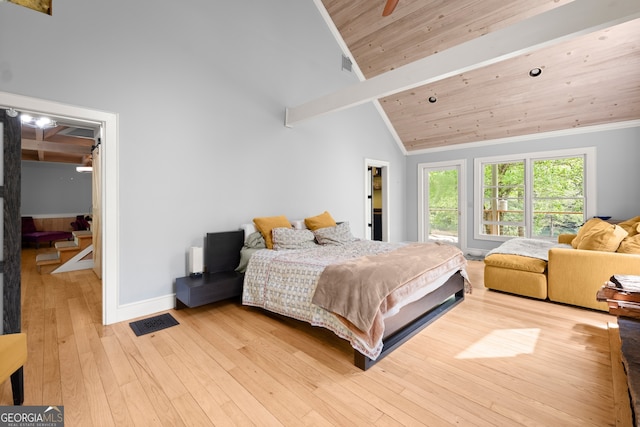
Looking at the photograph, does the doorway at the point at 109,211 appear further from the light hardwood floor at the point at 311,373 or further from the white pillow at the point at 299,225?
the white pillow at the point at 299,225

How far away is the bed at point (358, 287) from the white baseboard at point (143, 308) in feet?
2.79

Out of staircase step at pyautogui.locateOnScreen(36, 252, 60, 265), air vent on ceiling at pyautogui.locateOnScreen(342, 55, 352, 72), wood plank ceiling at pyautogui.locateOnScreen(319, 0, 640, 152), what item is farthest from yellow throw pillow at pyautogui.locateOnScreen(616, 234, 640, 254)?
staircase step at pyautogui.locateOnScreen(36, 252, 60, 265)

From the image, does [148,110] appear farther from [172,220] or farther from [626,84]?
[626,84]

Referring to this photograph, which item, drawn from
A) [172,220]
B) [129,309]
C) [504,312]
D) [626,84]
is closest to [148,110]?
[172,220]

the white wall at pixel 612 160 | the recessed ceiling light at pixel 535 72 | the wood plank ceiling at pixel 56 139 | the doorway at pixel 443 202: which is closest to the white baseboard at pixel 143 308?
the wood plank ceiling at pixel 56 139

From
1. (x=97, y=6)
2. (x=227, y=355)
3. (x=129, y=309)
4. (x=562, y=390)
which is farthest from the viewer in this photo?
(x=129, y=309)

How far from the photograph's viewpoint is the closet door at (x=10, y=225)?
192 centimetres

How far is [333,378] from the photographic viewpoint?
6.27 feet

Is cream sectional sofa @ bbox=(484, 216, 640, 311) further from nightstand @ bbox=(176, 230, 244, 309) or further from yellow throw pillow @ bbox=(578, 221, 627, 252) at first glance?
nightstand @ bbox=(176, 230, 244, 309)

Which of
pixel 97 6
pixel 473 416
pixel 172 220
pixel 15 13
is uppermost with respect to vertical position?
pixel 97 6

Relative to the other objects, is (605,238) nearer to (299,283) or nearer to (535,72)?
(535,72)

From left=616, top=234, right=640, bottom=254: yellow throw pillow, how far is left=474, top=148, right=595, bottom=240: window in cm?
217

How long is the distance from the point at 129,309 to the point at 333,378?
2.26 metres

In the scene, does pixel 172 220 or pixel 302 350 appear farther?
pixel 172 220
